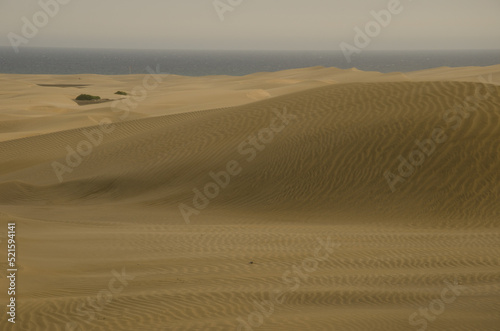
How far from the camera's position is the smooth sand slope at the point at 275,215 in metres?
7.42

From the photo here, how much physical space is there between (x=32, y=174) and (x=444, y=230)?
13.0 meters

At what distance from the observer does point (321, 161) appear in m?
15.9

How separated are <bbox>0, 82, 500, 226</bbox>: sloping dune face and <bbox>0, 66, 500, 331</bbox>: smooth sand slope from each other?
5cm

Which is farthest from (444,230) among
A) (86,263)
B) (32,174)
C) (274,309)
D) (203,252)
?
(32,174)

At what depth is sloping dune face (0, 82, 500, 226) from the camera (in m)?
14.5

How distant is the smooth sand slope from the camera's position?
7.42 meters

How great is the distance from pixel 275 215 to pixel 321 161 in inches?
99.5

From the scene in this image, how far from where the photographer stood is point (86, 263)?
30.8 feet

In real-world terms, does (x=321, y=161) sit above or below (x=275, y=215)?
above

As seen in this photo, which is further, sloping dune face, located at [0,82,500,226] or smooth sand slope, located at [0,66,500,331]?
sloping dune face, located at [0,82,500,226]

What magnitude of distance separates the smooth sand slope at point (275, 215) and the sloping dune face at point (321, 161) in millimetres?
53

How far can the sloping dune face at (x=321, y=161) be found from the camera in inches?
570

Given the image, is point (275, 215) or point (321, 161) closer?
point (275, 215)

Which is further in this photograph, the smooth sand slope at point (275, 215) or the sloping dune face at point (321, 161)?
the sloping dune face at point (321, 161)
